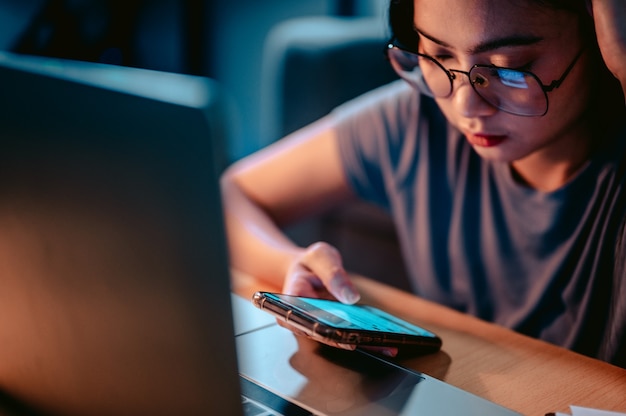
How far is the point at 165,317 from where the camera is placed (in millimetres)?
497

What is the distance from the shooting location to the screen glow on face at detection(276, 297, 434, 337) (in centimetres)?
75

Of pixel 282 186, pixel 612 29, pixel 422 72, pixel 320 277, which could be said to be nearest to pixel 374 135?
pixel 282 186

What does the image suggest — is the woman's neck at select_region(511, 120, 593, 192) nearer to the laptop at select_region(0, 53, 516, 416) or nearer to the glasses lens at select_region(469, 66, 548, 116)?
the glasses lens at select_region(469, 66, 548, 116)

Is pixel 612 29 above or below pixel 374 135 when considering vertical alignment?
above

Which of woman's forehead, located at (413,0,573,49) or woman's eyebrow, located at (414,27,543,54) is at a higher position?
woman's forehead, located at (413,0,573,49)

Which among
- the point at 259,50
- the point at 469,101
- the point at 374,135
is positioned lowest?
the point at 259,50

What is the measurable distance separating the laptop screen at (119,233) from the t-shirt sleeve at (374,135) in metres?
0.79

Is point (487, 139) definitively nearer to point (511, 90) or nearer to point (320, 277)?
point (511, 90)

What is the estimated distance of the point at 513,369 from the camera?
0.83 m

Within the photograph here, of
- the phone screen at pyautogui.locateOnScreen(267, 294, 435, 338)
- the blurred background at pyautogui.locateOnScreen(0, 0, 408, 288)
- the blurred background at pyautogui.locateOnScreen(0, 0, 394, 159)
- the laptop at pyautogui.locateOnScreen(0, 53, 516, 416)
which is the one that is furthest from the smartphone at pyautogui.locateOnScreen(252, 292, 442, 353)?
the blurred background at pyautogui.locateOnScreen(0, 0, 394, 159)

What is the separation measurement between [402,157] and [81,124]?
2.84 ft

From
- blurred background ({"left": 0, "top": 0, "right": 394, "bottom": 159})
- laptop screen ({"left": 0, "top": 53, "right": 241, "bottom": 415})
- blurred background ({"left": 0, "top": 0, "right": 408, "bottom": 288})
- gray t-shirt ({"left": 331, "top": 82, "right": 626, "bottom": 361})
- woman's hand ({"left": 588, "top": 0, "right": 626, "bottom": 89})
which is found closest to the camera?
laptop screen ({"left": 0, "top": 53, "right": 241, "bottom": 415})

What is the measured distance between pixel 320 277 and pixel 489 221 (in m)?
0.35

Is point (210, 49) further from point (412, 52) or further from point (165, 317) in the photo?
point (165, 317)
